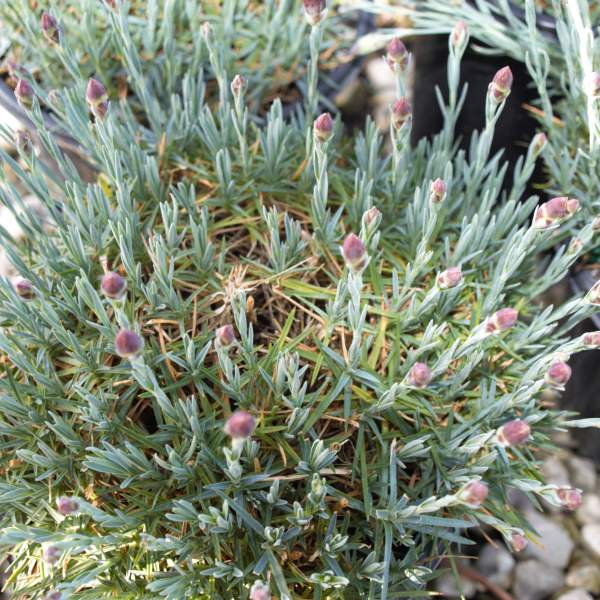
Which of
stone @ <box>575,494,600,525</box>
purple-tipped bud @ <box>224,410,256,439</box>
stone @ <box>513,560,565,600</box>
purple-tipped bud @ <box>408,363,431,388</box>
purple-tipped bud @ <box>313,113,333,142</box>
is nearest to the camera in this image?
purple-tipped bud @ <box>224,410,256,439</box>

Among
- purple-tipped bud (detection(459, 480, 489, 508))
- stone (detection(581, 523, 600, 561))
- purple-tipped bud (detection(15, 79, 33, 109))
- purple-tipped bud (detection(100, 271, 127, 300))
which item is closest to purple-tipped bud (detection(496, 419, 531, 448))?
purple-tipped bud (detection(459, 480, 489, 508))

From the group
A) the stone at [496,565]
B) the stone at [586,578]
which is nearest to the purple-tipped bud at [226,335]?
the stone at [496,565]

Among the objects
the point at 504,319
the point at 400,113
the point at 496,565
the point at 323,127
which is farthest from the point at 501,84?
the point at 496,565

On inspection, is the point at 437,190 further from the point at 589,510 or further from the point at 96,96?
the point at 589,510

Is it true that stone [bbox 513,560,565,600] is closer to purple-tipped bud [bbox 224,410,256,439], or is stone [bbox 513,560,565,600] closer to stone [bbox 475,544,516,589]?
stone [bbox 475,544,516,589]

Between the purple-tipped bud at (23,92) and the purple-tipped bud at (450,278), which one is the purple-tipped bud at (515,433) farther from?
the purple-tipped bud at (23,92)

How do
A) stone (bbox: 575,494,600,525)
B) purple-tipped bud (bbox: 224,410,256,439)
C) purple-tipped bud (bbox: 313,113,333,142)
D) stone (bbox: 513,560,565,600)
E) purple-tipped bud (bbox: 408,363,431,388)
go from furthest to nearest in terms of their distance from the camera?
stone (bbox: 575,494,600,525) → stone (bbox: 513,560,565,600) → purple-tipped bud (bbox: 313,113,333,142) → purple-tipped bud (bbox: 408,363,431,388) → purple-tipped bud (bbox: 224,410,256,439)
